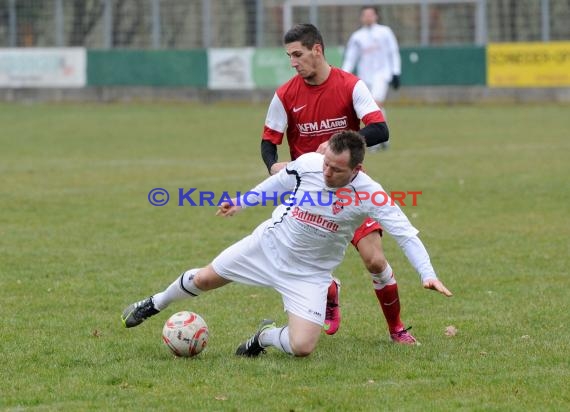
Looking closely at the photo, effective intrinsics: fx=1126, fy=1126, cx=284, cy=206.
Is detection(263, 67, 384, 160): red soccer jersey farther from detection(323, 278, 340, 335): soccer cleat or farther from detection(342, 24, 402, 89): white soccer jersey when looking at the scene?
detection(342, 24, 402, 89): white soccer jersey

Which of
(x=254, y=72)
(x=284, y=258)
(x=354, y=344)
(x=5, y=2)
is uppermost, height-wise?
(x=5, y=2)

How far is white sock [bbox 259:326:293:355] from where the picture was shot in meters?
6.45

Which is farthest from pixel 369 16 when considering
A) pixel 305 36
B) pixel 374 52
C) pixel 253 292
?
pixel 305 36

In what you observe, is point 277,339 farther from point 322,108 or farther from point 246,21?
point 246,21

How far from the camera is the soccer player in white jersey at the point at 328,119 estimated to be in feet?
23.2

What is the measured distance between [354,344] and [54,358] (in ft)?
5.95

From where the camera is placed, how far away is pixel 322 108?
24.1ft

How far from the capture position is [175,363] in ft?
20.9

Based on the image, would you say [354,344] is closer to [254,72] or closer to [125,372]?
[125,372]

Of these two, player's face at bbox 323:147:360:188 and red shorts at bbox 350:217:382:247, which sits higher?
player's face at bbox 323:147:360:188

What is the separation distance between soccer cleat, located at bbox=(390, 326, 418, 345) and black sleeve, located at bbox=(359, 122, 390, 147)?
1.21 metres

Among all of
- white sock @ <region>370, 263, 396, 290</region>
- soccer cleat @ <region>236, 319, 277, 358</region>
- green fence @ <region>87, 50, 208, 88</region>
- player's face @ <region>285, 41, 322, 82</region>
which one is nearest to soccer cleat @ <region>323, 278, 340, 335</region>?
white sock @ <region>370, 263, 396, 290</region>

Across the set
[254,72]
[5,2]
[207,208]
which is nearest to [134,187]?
[207,208]

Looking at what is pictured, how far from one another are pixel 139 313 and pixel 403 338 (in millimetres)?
1643
